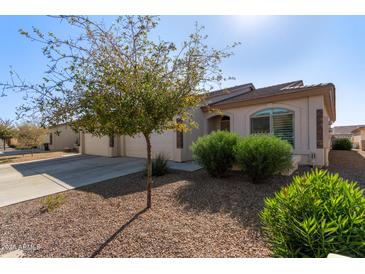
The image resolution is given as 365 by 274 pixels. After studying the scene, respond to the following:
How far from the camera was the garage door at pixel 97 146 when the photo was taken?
52.3 ft

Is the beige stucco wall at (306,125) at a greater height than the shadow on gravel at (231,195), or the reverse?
the beige stucco wall at (306,125)

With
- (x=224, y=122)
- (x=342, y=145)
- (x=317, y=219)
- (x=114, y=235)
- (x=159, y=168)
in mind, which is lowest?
(x=114, y=235)

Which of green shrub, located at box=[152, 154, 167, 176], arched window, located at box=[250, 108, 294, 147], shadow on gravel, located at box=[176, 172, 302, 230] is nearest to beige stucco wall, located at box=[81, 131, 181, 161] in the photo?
green shrub, located at box=[152, 154, 167, 176]

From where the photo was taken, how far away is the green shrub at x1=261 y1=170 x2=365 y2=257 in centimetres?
177

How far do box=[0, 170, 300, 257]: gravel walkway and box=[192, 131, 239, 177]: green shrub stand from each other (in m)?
0.83

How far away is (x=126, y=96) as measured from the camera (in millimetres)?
3605

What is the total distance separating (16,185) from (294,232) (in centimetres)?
952

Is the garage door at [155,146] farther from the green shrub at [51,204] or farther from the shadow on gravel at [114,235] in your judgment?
the shadow on gravel at [114,235]

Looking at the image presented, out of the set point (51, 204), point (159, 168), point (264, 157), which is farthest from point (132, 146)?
point (264, 157)

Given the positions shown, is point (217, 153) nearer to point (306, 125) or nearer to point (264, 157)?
point (264, 157)

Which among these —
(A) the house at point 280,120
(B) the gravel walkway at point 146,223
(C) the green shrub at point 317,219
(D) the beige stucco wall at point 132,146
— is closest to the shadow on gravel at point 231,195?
(B) the gravel walkway at point 146,223

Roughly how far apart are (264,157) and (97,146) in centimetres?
1518

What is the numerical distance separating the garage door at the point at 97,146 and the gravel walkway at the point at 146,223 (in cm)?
1023

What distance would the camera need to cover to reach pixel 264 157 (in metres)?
5.91
